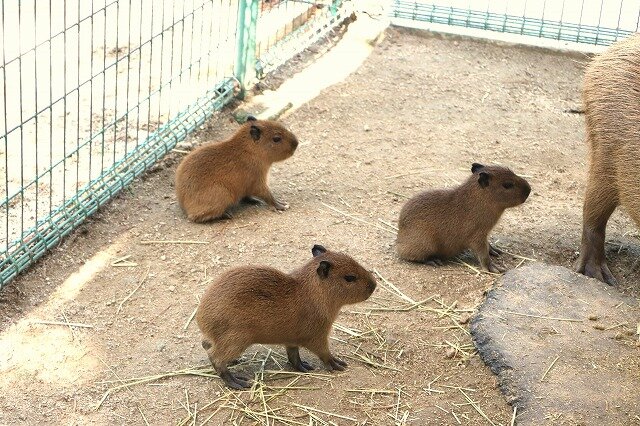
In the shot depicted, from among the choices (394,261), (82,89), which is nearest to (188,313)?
(394,261)

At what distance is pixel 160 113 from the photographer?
6.84 metres

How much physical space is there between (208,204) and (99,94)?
1.82 meters

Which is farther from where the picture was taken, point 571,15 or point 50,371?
point 571,15

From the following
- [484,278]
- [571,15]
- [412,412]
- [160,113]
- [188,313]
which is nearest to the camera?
[412,412]

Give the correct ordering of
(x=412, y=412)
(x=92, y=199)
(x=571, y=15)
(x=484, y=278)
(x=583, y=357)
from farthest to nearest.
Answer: (x=571, y=15)
(x=92, y=199)
(x=484, y=278)
(x=583, y=357)
(x=412, y=412)

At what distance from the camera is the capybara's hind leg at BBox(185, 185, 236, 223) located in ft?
18.6

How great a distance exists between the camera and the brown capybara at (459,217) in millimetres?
5328

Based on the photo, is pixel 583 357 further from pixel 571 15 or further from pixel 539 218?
pixel 571 15

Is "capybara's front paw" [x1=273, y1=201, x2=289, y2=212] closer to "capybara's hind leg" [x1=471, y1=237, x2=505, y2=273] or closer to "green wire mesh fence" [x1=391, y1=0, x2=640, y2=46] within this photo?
"capybara's hind leg" [x1=471, y1=237, x2=505, y2=273]

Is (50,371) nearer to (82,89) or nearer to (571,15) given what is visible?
(82,89)

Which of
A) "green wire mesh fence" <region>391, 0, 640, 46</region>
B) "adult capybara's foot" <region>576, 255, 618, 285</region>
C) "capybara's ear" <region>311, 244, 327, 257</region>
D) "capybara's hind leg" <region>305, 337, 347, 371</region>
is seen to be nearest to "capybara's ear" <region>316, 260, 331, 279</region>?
"capybara's ear" <region>311, 244, 327, 257</region>

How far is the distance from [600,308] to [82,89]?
3.99m

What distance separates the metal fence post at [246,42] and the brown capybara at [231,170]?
1571mm

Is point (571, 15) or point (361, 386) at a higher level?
point (571, 15)
